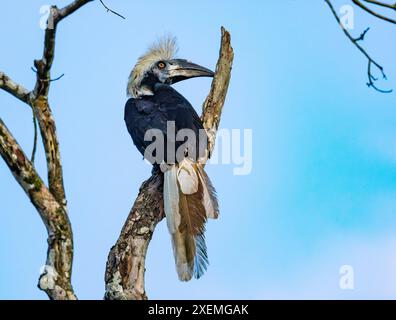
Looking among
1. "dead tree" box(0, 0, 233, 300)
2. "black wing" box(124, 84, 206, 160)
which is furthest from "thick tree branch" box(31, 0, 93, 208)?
"black wing" box(124, 84, 206, 160)

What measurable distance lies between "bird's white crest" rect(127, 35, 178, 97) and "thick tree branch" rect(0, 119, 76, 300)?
3.02 meters

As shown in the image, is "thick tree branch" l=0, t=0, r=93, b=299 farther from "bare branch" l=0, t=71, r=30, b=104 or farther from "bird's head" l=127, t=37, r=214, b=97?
"bird's head" l=127, t=37, r=214, b=97

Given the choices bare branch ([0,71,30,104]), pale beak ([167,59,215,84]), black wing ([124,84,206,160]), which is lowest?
bare branch ([0,71,30,104])

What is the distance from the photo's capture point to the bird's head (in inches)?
285

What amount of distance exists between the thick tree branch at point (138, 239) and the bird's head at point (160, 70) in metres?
1.13

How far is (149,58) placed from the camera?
292 inches

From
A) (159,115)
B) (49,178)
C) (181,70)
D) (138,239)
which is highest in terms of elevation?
(181,70)

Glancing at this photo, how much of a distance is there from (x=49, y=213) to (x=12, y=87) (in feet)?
2.75

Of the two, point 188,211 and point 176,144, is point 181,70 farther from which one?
point 188,211

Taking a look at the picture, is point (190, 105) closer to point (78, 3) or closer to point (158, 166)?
point (158, 166)

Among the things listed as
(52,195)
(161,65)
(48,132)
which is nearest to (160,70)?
(161,65)

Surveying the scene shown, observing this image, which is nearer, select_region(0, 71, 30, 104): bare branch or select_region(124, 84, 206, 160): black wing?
select_region(0, 71, 30, 104): bare branch
